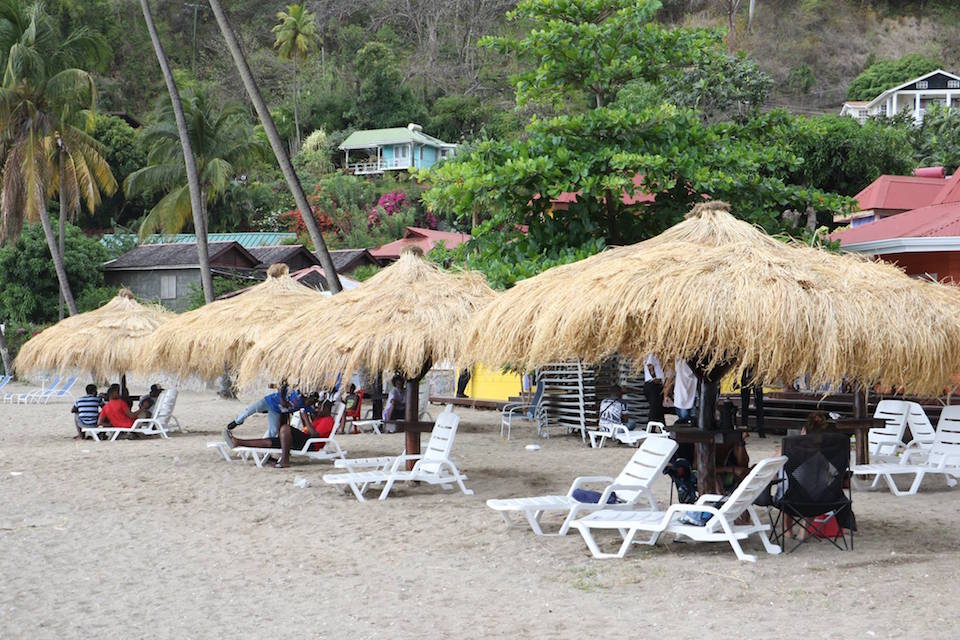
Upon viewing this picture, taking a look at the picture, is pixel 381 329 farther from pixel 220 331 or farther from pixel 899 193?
pixel 899 193

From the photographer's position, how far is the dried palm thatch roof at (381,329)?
10555 mm

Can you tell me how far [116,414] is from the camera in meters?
17.3

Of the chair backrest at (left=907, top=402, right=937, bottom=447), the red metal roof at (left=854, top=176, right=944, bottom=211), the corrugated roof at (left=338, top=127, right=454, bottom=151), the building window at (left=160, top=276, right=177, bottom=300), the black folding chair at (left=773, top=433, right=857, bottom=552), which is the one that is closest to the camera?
the black folding chair at (left=773, top=433, right=857, bottom=552)

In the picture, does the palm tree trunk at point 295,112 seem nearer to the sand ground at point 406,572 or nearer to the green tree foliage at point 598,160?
the green tree foliage at point 598,160

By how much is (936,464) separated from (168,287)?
3268cm

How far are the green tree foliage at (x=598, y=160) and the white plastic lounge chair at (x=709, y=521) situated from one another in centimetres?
672

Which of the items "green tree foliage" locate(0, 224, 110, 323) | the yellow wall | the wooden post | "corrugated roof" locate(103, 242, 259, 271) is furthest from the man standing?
"green tree foliage" locate(0, 224, 110, 323)

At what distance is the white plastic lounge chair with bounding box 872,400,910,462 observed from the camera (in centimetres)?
1200

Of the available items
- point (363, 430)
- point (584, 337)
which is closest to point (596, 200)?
point (363, 430)

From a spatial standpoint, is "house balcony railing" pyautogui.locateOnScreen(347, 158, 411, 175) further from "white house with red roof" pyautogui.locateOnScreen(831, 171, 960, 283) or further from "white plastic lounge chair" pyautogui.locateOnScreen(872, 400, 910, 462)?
"white plastic lounge chair" pyautogui.locateOnScreen(872, 400, 910, 462)

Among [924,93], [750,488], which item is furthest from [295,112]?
[750,488]

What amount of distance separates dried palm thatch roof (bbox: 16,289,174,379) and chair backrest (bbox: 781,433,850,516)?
1242cm

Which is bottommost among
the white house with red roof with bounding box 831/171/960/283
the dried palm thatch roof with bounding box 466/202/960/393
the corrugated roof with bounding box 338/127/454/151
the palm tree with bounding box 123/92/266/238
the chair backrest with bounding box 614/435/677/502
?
the chair backrest with bounding box 614/435/677/502

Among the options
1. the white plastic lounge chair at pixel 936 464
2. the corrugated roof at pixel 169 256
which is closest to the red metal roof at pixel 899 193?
the white plastic lounge chair at pixel 936 464
